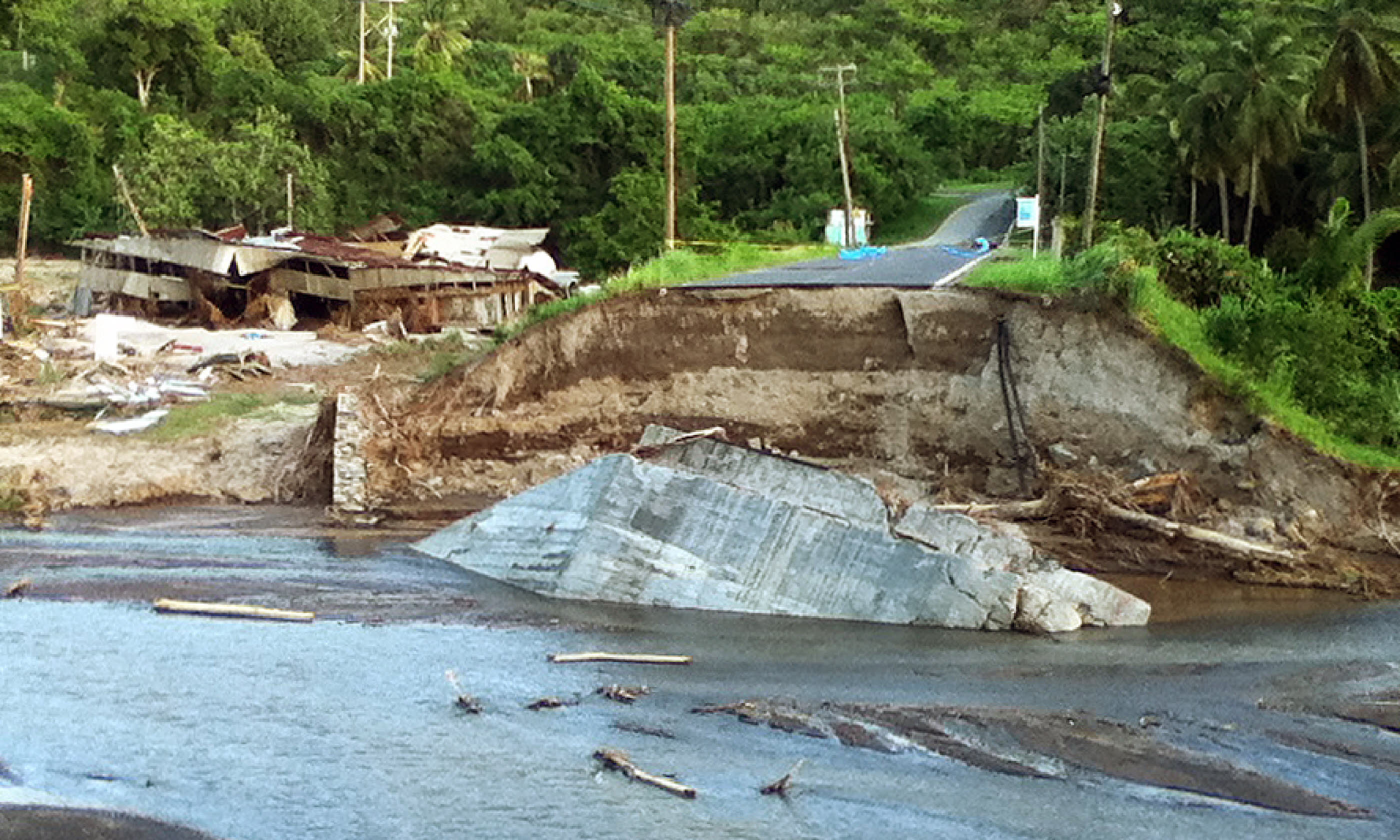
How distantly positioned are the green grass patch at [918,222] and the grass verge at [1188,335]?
3469 centimetres

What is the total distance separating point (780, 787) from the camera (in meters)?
15.9

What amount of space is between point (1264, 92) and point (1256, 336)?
25357mm

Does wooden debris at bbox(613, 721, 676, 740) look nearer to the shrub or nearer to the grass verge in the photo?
the grass verge

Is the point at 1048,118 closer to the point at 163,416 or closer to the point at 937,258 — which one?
the point at 937,258

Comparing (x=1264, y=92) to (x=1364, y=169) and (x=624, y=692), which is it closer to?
(x=1364, y=169)

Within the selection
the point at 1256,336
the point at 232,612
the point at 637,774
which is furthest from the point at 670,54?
the point at 637,774

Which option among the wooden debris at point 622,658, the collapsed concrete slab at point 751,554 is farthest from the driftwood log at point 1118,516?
the wooden debris at point 622,658

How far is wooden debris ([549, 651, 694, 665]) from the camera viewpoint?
2059cm

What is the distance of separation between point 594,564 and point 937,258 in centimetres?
1769

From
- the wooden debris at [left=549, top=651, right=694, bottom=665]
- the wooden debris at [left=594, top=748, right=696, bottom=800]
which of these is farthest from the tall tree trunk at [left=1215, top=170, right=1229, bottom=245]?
the wooden debris at [left=594, top=748, right=696, bottom=800]

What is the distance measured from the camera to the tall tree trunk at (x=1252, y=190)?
173ft

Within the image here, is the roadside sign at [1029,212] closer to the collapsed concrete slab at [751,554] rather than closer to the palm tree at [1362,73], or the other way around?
the palm tree at [1362,73]

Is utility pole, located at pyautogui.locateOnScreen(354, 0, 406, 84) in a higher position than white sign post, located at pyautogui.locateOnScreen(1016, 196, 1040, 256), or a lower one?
higher

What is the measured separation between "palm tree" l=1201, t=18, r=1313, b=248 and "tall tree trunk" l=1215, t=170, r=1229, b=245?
1.07 metres
